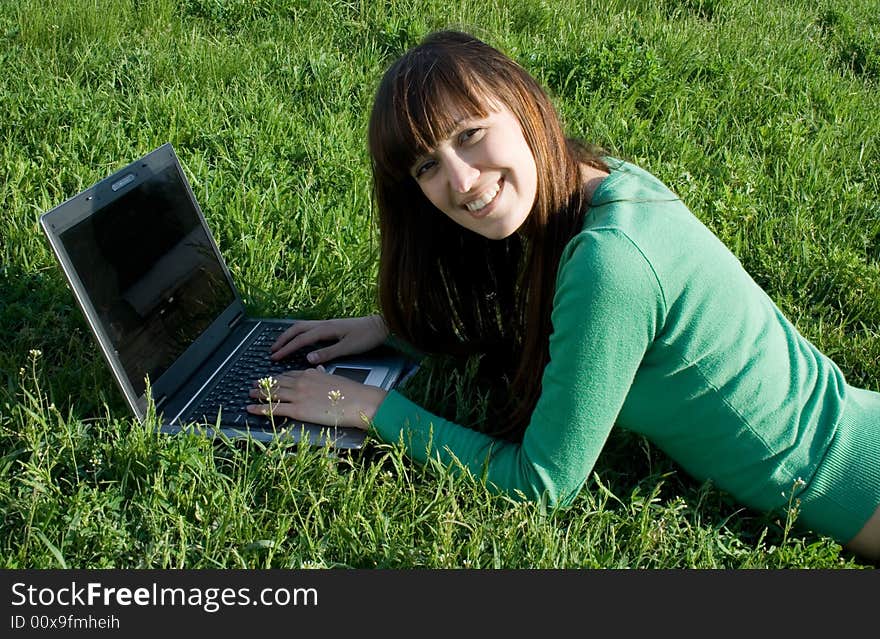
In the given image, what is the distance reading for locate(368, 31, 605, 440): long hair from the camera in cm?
225

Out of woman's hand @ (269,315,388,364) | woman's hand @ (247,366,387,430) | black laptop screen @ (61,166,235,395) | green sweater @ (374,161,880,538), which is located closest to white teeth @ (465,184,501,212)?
green sweater @ (374,161,880,538)

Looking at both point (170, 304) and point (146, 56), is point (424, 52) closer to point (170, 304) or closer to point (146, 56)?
point (170, 304)

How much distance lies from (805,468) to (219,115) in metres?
3.43

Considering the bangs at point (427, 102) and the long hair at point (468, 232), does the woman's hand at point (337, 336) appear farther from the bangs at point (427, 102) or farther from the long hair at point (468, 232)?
the bangs at point (427, 102)

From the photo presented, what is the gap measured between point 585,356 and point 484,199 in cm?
47

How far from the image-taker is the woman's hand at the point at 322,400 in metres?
2.62

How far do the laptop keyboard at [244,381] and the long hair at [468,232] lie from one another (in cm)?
38

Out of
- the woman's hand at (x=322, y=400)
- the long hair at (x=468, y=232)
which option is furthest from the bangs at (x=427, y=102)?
the woman's hand at (x=322, y=400)

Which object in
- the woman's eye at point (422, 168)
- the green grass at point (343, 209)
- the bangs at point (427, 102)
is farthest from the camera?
the green grass at point (343, 209)

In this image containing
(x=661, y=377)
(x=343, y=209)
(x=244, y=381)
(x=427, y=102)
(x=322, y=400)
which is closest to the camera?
(x=427, y=102)

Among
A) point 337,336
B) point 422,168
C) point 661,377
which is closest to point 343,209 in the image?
point 337,336

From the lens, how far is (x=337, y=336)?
10.3ft

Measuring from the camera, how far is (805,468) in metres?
2.45

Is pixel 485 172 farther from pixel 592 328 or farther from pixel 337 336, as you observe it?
pixel 337 336
